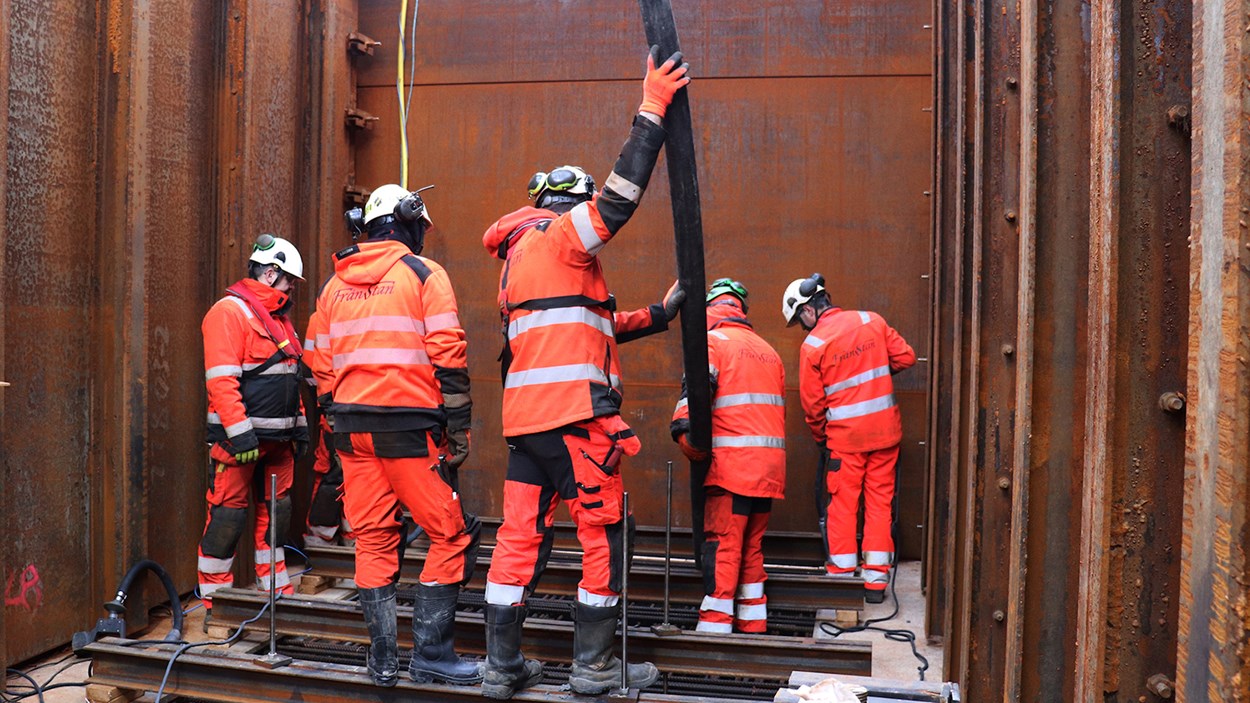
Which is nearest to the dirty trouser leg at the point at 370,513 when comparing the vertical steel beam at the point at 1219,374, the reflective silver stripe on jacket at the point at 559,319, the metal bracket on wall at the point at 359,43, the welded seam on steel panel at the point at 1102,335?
the reflective silver stripe on jacket at the point at 559,319

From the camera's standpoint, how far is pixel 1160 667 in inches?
87.0

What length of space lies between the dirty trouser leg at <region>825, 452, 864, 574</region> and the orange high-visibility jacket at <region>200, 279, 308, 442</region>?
11.5ft

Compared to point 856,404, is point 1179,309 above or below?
above

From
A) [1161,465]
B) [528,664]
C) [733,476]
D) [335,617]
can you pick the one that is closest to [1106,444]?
[1161,465]

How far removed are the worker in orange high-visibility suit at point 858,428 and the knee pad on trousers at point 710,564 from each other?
1164 millimetres

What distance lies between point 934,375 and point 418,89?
4.74m

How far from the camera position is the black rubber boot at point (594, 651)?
4184 millimetres

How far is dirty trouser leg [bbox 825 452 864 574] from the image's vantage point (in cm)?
645

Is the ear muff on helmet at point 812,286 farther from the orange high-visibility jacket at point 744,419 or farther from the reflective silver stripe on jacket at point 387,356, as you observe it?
the reflective silver stripe on jacket at point 387,356

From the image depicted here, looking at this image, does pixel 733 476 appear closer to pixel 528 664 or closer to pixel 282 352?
pixel 528 664

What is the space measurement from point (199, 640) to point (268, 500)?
0.97 metres

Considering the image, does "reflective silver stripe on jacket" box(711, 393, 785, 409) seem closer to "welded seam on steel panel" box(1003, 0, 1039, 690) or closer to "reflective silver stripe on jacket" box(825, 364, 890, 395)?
"reflective silver stripe on jacket" box(825, 364, 890, 395)

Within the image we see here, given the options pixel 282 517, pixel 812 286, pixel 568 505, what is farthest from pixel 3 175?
pixel 812 286

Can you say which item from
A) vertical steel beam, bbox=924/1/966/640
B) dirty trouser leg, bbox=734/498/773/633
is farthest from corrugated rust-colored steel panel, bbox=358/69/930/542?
dirty trouser leg, bbox=734/498/773/633
